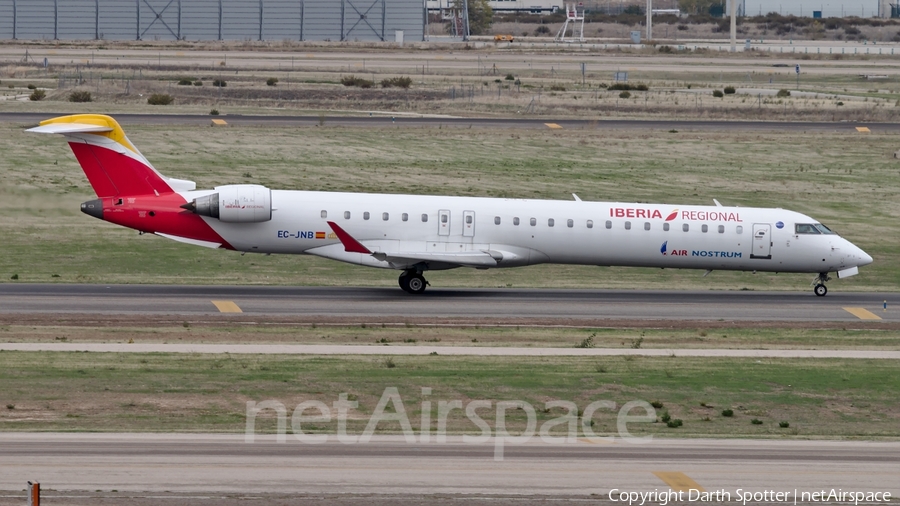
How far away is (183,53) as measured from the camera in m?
120

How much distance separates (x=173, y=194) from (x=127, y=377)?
11872mm

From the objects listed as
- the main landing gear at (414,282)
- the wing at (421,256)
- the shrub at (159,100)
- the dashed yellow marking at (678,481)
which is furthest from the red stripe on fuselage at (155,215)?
the shrub at (159,100)

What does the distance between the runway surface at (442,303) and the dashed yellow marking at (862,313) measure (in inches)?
2.5

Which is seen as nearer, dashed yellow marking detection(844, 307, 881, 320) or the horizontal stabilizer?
the horizontal stabilizer

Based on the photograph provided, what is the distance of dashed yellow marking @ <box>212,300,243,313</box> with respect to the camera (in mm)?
33688

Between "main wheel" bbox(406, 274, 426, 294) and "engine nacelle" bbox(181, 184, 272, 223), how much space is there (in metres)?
4.92

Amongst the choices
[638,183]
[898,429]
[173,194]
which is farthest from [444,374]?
[638,183]

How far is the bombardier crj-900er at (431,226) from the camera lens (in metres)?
35.8

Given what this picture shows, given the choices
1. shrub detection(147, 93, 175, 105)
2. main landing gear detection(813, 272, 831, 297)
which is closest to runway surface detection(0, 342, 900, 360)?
main landing gear detection(813, 272, 831, 297)

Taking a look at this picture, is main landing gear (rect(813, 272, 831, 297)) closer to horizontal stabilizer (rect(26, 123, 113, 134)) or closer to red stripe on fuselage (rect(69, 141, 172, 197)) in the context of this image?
red stripe on fuselage (rect(69, 141, 172, 197))

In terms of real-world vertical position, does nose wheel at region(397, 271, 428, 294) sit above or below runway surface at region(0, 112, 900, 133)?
below

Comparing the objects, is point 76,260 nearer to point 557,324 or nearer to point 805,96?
point 557,324

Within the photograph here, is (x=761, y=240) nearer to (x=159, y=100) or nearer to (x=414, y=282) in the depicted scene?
(x=414, y=282)

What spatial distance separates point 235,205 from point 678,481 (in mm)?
20057
